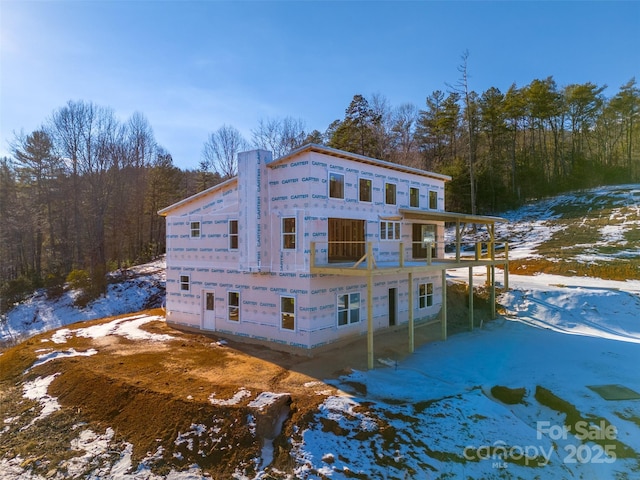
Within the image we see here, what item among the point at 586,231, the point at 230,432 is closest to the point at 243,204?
the point at 230,432

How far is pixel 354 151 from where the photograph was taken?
3569 centimetres

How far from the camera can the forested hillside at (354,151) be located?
32.1m

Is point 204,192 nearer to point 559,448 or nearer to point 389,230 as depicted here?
point 389,230

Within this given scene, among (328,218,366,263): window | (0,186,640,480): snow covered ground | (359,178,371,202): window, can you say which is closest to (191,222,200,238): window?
(328,218,366,263): window

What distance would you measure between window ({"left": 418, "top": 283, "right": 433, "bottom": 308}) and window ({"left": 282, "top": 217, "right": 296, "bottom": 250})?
298 inches

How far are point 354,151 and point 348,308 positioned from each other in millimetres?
23905

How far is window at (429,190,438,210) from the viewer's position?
781 inches

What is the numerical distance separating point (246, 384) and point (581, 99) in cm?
4545

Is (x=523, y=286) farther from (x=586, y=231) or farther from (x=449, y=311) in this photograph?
(x=586, y=231)

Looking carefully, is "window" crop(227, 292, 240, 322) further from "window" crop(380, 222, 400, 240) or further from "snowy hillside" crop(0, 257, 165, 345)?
"snowy hillside" crop(0, 257, 165, 345)

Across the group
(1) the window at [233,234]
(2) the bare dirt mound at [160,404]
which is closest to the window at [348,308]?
(2) the bare dirt mound at [160,404]

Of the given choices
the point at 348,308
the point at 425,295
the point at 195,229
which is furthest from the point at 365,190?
the point at 195,229

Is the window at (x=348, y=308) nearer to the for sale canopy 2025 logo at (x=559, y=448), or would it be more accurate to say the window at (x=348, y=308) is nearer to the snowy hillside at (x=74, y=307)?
the for sale canopy 2025 logo at (x=559, y=448)

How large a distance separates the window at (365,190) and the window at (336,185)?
46.9 inches
